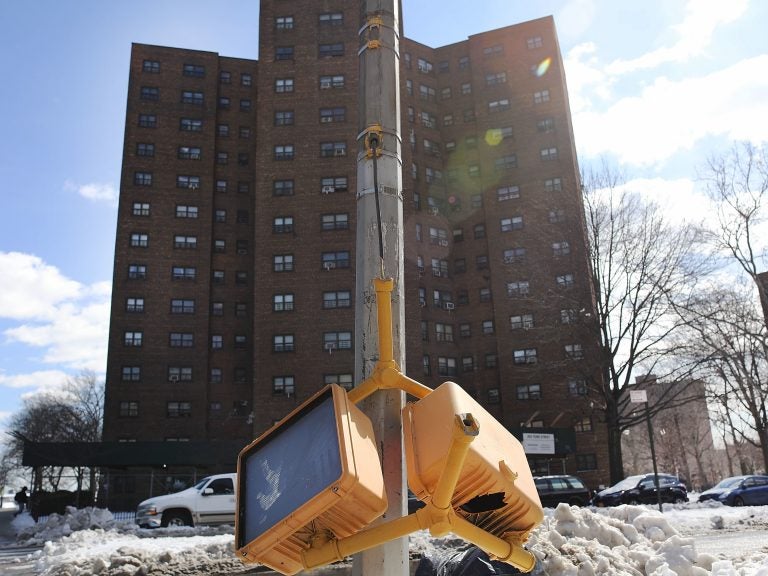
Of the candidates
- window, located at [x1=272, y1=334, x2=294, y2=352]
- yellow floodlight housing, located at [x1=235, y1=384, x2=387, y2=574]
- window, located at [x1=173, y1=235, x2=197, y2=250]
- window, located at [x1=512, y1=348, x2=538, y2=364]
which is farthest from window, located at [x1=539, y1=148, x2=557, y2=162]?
yellow floodlight housing, located at [x1=235, y1=384, x2=387, y2=574]

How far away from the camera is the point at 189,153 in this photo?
56.0 m

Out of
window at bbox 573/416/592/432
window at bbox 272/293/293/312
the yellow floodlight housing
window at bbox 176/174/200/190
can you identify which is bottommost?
the yellow floodlight housing

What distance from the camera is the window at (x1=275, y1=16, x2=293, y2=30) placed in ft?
172

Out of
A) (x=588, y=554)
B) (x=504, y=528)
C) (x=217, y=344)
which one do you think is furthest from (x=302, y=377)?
(x=504, y=528)

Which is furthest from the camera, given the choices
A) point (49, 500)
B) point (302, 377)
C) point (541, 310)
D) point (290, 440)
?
point (541, 310)

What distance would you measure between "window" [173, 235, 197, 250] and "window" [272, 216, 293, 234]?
9.45 metres

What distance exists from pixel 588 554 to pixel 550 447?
24.4 meters

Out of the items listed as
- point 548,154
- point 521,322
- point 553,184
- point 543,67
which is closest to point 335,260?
point 521,322

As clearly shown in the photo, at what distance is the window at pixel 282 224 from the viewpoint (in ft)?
158

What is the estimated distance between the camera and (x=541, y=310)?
4891 centimetres

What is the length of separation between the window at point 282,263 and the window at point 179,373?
11473 mm

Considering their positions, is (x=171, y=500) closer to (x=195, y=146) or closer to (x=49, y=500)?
(x=49, y=500)

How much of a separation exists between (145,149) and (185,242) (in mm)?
9213

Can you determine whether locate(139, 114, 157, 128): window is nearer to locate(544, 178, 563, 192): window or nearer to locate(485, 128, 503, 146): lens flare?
A: locate(485, 128, 503, 146): lens flare
